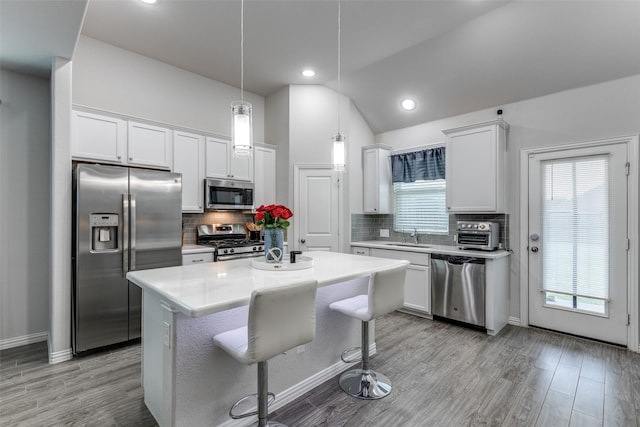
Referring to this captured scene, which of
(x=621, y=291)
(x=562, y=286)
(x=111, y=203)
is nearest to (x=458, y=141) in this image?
(x=562, y=286)

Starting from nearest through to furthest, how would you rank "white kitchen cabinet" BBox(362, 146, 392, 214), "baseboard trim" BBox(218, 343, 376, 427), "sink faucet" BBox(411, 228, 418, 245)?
"baseboard trim" BBox(218, 343, 376, 427)
"sink faucet" BBox(411, 228, 418, 245)
"white kitchen cabinet" BBox(362, 146, 392, 214)

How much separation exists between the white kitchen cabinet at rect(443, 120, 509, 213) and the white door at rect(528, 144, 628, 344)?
1.35 ft

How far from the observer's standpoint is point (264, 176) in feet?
15.2

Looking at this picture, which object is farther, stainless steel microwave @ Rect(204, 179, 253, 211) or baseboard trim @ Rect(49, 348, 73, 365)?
stainless steel microwave @ Rect(204, 179, 253, 211)

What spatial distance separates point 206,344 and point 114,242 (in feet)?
6.13

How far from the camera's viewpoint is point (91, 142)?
314 cm

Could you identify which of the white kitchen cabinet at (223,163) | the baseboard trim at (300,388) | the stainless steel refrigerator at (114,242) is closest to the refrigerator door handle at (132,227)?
the stainless steel refrigerator at (114,242)

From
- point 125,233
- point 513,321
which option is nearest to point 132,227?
point 125,233

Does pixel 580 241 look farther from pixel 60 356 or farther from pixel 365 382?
pixel 60 356

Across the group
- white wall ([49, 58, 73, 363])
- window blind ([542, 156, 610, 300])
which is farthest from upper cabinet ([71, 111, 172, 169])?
window blind ([542, 156, 610, 300])

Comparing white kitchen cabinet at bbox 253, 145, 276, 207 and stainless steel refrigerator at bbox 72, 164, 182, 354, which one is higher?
white kitchen cabinet at bbox 253, 145, 276, 207

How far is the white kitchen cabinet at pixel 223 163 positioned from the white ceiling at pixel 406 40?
994mm

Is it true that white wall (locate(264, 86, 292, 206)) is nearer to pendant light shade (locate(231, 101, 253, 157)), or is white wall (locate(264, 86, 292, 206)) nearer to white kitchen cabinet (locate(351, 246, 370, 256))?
white kitchen cabinet (locate(351, 246, 370, 256))

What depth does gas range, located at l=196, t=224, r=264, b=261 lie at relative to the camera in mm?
3812
